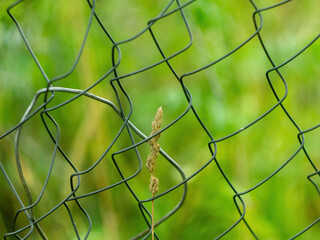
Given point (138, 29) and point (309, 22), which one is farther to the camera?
point (138, 29)

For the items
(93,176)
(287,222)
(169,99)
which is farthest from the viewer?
(93,176)

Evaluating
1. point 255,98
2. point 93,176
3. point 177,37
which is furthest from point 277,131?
point 93,176

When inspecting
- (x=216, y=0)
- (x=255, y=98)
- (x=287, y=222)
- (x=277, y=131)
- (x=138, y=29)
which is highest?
(x=138, y=29)

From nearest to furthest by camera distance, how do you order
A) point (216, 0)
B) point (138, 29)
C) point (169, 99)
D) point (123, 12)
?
point (216, 0), point (169, 99), point (123, 12), point (138, 29)

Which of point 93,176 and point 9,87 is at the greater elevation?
point 9,87

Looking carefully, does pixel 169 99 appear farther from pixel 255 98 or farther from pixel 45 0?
pixel 255 98

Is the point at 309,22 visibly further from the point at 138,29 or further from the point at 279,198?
the point at 138,29
